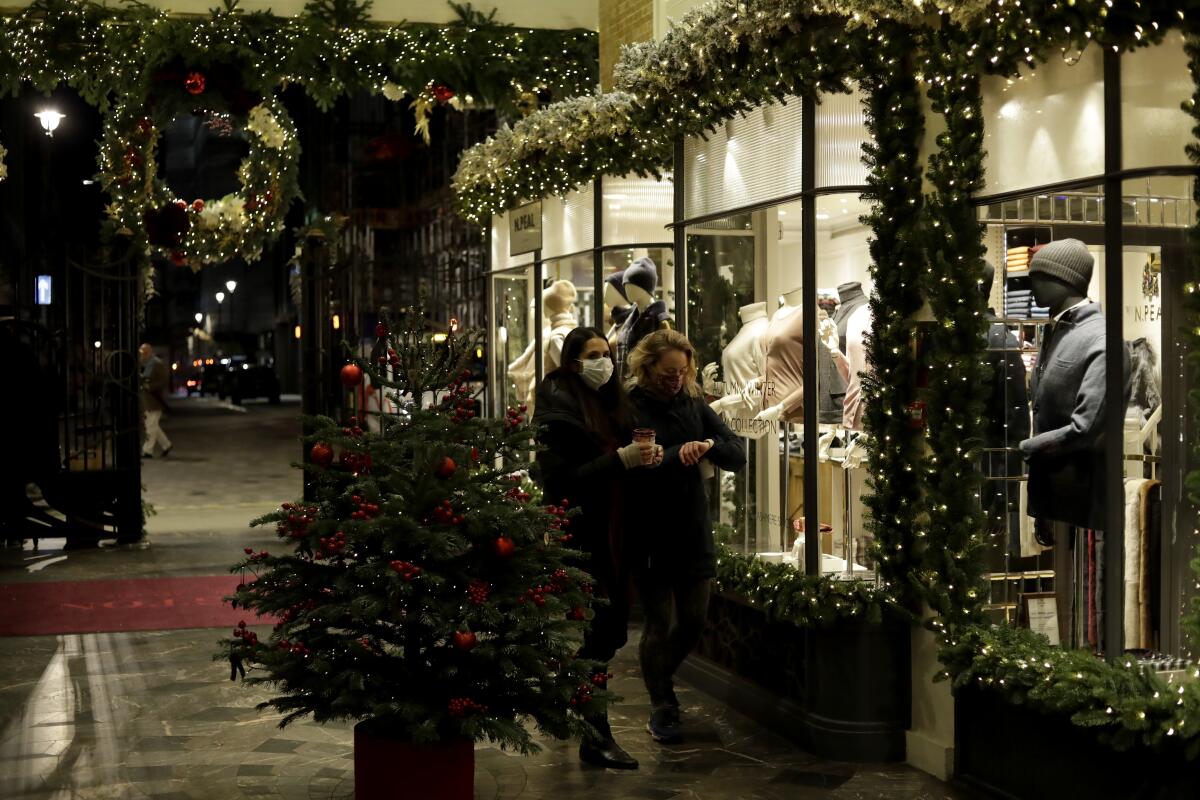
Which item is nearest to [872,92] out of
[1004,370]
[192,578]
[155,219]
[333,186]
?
[1004,370]

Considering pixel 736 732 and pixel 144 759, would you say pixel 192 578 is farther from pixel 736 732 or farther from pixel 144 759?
pixel 736 732

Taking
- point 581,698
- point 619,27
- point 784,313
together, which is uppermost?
point 619,27

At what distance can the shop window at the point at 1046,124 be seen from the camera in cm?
507

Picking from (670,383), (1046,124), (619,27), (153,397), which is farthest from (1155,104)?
(153,397)

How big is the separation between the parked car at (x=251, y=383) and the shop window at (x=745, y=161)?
3994 cm

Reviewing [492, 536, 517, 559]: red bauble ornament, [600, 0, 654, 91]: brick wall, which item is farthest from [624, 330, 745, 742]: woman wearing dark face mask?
[600, 0, 654, 91]: brick wall

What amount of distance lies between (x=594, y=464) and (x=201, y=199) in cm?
747

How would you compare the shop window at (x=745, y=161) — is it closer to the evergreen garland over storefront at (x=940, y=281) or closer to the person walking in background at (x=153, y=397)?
the evergreen garland over storefront at (x=940, y=281)

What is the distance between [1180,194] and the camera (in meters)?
4.77

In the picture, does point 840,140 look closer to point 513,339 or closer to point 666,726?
point 666,726

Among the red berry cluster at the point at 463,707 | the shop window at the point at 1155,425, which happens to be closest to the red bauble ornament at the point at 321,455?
the red berry cluster at the point at 463,707

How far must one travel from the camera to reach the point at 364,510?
5.11 metres

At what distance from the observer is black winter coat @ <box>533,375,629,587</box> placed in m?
5.96

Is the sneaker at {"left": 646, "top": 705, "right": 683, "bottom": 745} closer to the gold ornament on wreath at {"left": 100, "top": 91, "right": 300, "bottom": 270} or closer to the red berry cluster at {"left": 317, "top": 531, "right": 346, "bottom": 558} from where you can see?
the red berry cluster at {"left": 317, "top": 531, "right": 346, "bottom": 558}
